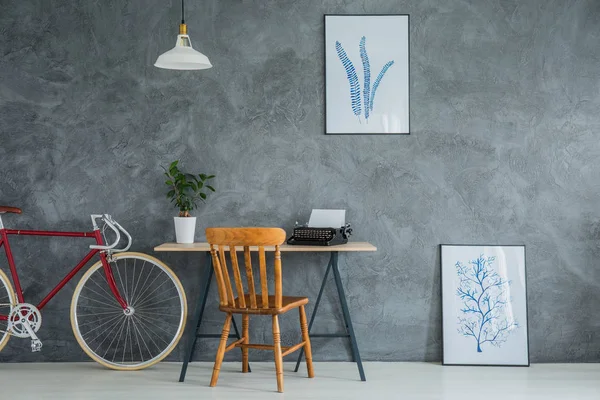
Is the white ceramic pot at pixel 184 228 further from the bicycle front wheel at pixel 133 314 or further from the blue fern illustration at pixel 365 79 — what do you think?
the blue fern illustration at pixel 365 79

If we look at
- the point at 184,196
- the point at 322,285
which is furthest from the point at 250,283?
the point at 184,196

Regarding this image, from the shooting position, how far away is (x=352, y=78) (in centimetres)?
431

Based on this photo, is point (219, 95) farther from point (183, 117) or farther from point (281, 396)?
point (281, 396)

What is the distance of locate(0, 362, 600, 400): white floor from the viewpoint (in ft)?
Answer: 11.7

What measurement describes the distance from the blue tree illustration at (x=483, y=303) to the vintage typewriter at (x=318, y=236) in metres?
0.84

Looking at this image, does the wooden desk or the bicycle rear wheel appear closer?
the wooden desk

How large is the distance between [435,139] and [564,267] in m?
1.17

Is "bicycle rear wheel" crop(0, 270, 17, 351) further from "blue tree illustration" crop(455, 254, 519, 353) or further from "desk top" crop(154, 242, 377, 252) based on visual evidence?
"blue tree illustration" crop(455, 254, 519, 353)

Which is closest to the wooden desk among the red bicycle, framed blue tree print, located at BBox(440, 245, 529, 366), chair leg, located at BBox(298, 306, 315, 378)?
chair leg, located at BBox(298, 306, 315, 378)

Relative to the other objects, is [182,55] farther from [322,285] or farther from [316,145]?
[322,285]

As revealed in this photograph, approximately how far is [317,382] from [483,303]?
1.22m

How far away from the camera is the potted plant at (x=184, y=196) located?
413 cm

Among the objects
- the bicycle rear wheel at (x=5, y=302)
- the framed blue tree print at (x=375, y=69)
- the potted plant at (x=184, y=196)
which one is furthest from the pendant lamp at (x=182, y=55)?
the bicycle rear wheel at (x=5, y=302)

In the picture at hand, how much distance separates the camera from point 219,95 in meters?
4.34
